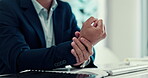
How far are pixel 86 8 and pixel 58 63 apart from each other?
1.86 m

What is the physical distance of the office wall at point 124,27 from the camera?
113 inches

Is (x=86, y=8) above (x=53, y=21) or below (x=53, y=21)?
above

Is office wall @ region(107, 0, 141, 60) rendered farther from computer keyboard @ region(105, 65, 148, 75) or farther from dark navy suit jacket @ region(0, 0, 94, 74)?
computer keyboard @ region(105, 65, 148, 75)

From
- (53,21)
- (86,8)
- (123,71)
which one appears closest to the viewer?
(123,71)

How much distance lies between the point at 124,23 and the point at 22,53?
216 centimetres

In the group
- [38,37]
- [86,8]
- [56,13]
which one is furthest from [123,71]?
[86,8]

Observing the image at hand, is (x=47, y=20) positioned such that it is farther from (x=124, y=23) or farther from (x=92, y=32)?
(x=124, y=23)

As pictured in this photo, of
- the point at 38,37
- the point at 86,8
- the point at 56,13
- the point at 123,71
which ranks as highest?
the point at 86,8

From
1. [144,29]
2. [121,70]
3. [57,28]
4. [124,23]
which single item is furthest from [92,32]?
[144,29]

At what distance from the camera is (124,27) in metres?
2.93

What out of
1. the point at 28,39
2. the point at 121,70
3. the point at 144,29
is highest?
the point at 144,29

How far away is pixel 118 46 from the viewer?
9.77ft

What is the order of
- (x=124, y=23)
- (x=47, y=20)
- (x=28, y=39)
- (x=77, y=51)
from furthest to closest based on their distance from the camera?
(x=124, y=23)
(x=47, y=20)
(x=28, y=39)
(x=77, y=51)

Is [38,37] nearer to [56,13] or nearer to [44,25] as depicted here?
[44,25]
